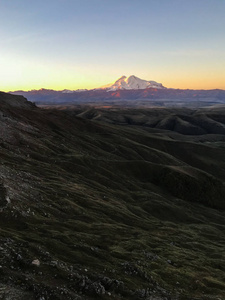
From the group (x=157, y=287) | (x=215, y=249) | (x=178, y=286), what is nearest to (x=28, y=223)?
(x=157, y=287)

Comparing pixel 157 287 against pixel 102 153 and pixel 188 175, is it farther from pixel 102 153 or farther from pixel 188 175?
pixel 102 153

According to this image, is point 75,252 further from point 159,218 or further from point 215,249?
point 159,218

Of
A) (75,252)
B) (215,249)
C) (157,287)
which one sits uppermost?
(75,252)

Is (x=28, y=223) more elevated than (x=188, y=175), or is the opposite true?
(x=28, y=223)

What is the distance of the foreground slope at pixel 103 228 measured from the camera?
2891 cm

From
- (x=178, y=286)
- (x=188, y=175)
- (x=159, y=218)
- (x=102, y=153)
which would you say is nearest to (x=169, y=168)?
(x=188, y=175)

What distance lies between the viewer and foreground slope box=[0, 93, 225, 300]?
94.8 feet

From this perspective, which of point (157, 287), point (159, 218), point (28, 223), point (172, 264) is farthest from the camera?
point (159, 218)

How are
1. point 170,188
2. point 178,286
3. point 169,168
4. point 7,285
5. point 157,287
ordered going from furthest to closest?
point 169,168
point 170,188
point 178,286
point 157,287
point 7,285

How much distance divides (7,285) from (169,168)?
4356 inches

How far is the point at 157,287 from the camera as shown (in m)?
35.1

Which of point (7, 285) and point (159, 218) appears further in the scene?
point (159, 218)

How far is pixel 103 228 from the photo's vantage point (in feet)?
176

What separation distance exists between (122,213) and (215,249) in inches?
995
